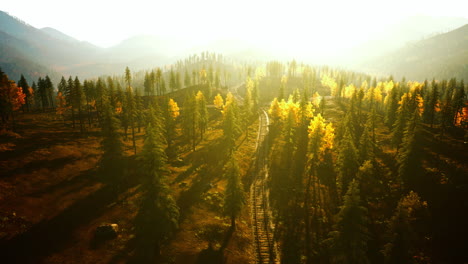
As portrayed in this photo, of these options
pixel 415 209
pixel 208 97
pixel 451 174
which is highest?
pixel 208 97

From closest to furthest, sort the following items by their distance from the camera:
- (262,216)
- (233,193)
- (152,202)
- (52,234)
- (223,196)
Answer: (152,202) → (52,234) → (233,193) → (262,216) → (223,196)

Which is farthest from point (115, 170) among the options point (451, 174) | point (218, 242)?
point (451, 174)

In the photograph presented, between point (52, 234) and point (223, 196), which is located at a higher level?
point (52, 234)

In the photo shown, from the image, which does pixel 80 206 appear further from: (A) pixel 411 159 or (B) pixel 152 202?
(A) pixel 411 159

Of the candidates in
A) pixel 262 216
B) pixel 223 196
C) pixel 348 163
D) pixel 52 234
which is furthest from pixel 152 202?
pixel 348 163

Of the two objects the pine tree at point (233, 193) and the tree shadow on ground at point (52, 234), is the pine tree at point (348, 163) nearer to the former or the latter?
the pine tree at point (233, 193)

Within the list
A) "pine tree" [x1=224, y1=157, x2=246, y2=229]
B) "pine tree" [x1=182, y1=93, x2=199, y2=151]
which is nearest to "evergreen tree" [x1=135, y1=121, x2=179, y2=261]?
"pine tree" [x1=224, y1=157, x2=246, y2=229]

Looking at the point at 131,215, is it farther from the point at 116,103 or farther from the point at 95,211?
the point at 116,103

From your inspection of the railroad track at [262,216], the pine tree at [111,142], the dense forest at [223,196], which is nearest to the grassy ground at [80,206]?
the dense forest at [223,196]
